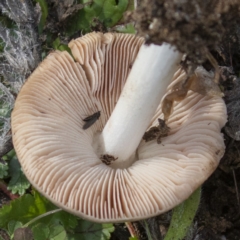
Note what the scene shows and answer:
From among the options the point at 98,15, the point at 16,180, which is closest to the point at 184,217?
the point at 16,180

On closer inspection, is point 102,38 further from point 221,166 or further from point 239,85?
point 221,166

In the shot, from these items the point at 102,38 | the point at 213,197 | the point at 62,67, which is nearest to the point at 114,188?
the point at 62,67

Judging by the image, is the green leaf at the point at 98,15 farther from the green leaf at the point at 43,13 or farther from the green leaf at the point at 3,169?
the green leaf at the point at 3,169

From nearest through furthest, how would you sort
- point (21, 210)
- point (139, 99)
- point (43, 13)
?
point (139, 99) < point (21, 210) < point (43, 13)

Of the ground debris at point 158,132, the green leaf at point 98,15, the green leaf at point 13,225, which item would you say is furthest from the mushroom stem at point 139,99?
the green leaf at point 98,15

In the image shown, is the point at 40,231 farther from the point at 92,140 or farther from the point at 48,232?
the point at 92,140

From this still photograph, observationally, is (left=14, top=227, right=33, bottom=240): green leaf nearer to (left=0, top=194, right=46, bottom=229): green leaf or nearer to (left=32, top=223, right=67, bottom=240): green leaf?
(left=32, top=223, right=67, bottom=240): green leaf
